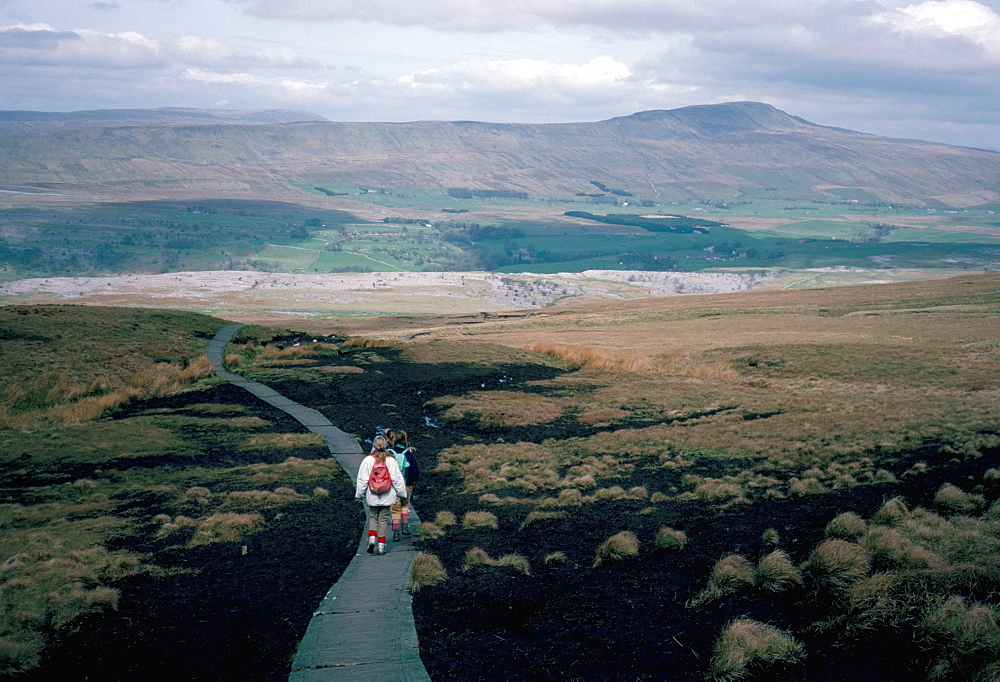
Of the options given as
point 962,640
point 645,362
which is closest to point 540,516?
point 962,640

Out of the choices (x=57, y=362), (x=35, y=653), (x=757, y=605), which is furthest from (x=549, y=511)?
(x=57, y=362)

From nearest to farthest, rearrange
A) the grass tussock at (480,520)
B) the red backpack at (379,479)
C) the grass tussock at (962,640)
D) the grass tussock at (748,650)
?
the grass tussock at (962,640) < the grass tussock at (748,650) < the red backpack at (379,479) < the grass tussock at (480,520)

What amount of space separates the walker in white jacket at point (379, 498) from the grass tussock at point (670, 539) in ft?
13.2

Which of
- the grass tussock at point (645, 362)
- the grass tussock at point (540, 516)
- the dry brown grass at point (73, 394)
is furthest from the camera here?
the grass tussock at point (645, 362)

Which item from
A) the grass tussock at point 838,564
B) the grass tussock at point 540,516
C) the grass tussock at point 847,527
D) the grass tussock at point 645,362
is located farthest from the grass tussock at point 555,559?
the grass tussock at point 645,362

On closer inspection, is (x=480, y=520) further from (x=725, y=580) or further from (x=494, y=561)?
(x=725, y=580)

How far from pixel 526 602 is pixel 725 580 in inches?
98.1

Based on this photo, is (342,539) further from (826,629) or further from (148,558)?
(826,629)

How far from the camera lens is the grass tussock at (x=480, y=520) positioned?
1285cm

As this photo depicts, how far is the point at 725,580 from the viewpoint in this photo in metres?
9.21

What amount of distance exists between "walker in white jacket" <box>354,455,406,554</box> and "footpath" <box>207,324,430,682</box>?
0.28 m

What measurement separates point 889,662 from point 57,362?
95.3 feet

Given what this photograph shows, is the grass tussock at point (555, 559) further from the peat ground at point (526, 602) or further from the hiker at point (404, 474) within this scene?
the hiker at point (404, 474)

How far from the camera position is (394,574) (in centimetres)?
1046
